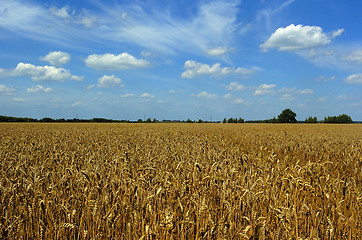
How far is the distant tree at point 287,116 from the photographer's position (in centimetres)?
10496

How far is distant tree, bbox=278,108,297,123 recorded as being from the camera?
104956 mm

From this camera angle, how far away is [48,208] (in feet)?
10.0

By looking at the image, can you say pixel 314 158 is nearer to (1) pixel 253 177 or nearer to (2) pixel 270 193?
(1) pixel 253 177

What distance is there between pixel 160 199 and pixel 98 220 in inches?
29.9

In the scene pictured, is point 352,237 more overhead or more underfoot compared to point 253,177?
more underfoot

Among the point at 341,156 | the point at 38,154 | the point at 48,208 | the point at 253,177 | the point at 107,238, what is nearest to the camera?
the point at 107,238

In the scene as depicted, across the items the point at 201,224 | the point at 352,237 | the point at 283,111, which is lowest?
the point at 352,237

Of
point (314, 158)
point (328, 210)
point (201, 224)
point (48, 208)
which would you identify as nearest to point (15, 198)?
point (48, 208)

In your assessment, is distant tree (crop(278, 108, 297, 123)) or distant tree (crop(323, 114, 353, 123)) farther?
distant tree (crop(278, 108, 297, 123))

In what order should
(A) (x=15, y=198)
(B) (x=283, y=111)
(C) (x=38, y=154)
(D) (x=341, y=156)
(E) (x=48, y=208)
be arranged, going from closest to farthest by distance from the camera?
(E) (x=48, y=208), (A) (x=15, y=198), (C) (x=38, y=154), (D) (x=341, y=156), (B) (x=283, y=111)

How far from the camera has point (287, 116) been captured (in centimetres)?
10625

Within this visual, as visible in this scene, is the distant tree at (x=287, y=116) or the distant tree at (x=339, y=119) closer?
the distant tree at (x=339, y=119)

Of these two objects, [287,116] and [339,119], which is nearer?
[339,119]

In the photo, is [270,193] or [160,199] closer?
[160,199]
